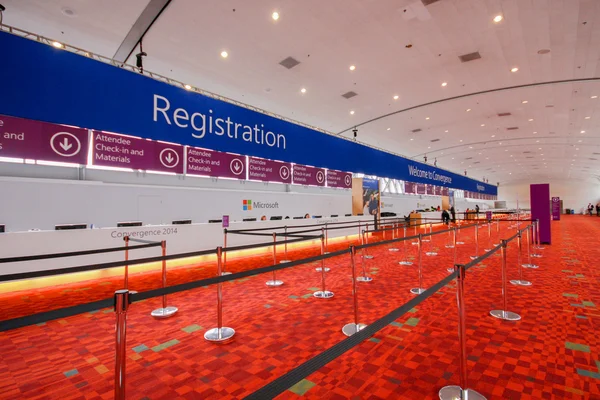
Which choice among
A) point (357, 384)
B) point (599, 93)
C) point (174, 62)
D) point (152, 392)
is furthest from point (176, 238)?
point (599, 93)

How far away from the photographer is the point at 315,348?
2492 millimetres

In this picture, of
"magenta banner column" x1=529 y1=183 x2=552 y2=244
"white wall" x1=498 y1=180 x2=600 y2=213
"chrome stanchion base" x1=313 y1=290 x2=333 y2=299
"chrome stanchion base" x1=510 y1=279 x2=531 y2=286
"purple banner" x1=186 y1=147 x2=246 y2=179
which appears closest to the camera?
"chrome stanchion base" x1=313 y1=290 x2=333 y2=299

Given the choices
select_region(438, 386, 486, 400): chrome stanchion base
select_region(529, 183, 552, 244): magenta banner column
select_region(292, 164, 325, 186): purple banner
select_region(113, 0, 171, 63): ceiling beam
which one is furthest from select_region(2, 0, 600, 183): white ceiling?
select_region(438, 386, 486, 400): chrome stanchion base

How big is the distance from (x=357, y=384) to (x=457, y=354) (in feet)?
3.32

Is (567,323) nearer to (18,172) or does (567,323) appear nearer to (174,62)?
(174,62)

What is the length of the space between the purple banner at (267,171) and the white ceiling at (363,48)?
2.22m

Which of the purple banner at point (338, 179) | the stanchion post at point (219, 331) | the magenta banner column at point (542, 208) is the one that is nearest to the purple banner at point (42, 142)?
the stanchion post at point (219, 331)

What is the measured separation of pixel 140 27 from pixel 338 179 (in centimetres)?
877

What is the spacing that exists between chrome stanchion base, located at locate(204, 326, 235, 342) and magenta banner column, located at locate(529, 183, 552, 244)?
31.5 feet

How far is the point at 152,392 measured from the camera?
1.97 m

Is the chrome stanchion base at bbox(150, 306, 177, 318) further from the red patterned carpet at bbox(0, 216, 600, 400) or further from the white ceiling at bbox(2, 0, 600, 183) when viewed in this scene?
the white ceiling at bbox(2, 0, 600, 183)

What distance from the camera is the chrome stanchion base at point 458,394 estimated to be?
1.82 meters

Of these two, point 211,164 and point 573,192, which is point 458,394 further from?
point 573,192

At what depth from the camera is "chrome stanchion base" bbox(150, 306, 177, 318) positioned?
3.37m
